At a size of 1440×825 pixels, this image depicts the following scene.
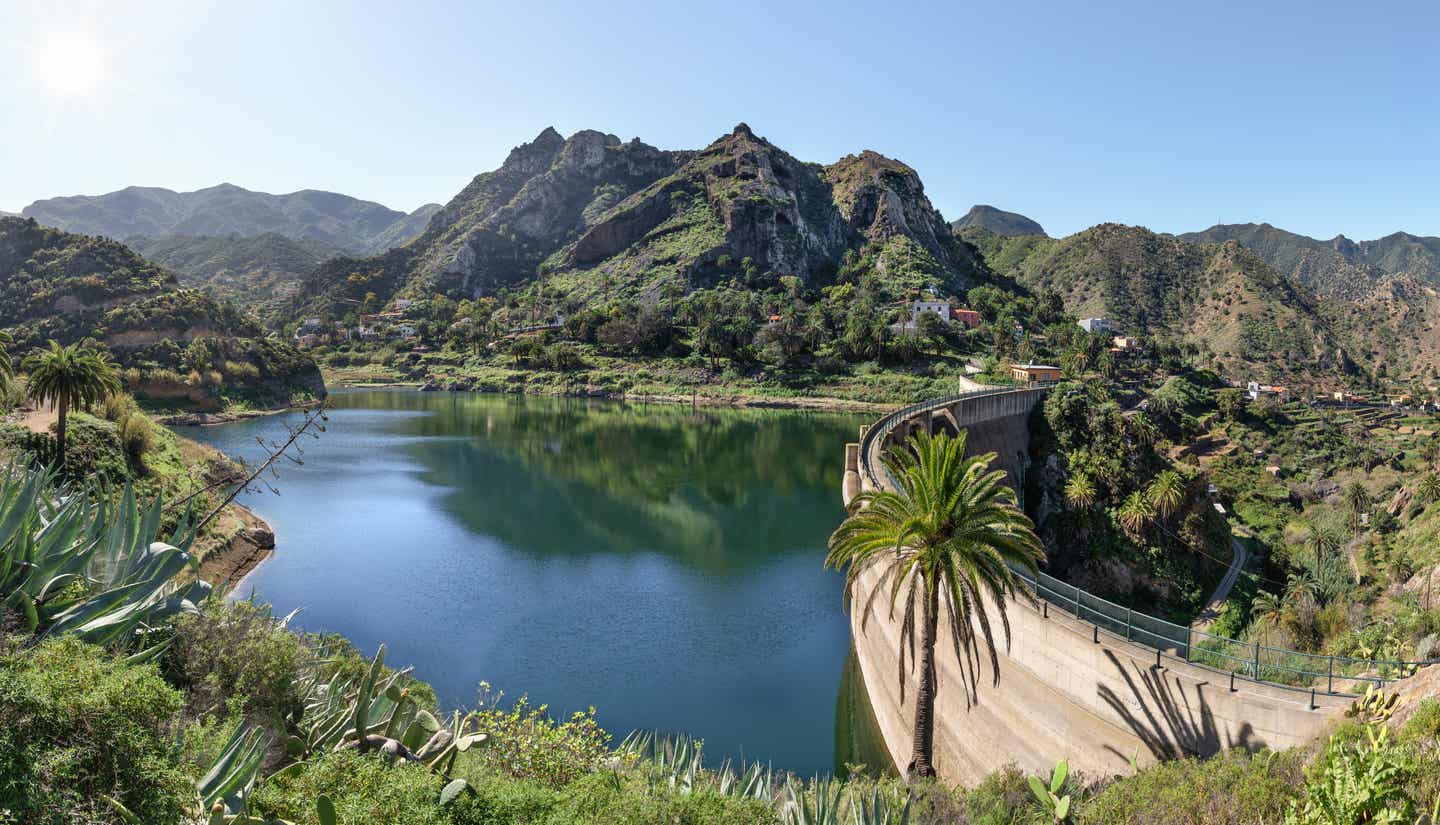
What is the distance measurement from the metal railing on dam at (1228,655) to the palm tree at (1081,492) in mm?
35713

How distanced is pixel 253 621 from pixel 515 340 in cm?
14948

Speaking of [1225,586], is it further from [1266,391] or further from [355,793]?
[1266,391]

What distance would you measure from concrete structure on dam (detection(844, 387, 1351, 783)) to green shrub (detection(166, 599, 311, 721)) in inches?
624

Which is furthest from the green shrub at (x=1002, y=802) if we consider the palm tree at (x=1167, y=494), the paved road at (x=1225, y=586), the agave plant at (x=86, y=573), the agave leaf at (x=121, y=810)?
the palm tree at (x=1167, y=494)

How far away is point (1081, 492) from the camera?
5159 cm

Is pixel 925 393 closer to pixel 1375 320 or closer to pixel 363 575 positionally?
pixel 363 575

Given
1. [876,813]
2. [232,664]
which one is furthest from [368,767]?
[876,813]

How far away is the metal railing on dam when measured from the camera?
530 inches

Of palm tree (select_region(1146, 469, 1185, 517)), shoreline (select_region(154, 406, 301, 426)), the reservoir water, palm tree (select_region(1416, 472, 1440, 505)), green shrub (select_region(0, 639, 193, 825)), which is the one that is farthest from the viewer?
shoreline (select_region(154, 406, 301, 426))

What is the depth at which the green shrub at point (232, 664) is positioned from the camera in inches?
463

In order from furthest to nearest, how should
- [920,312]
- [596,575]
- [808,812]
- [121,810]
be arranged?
[920,312] < [596,575] < [808,812] < [121,810]

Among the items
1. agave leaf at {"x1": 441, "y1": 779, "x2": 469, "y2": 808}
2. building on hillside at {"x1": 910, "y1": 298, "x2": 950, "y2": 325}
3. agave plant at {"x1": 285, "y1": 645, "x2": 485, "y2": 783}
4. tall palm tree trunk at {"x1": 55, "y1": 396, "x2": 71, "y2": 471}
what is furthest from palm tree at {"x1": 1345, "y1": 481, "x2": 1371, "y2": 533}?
tall palm tree trunk at {"x1": 55, "y1": 396, "x2": 71, "y2": 471}

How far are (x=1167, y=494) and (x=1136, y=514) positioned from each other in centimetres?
262

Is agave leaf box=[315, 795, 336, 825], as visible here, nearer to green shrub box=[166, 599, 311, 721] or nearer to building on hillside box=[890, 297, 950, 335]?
green shrub box=[166, 599, 311, 721]
